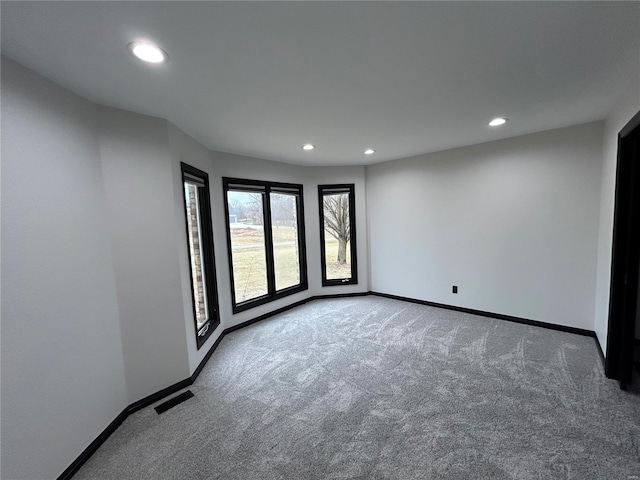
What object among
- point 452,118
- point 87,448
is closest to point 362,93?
point 452,118

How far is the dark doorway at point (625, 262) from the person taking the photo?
2.07 metres

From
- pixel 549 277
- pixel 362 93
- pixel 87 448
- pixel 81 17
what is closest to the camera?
pixel 81 17

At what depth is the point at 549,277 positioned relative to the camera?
314 centimetres

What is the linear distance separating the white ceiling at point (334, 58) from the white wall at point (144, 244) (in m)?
0.24

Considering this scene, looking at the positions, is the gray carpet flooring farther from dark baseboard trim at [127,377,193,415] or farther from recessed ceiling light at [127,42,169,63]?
recessed ceiling light at [127,42,169,63]

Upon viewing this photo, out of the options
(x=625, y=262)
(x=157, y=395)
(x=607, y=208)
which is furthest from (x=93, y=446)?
(x=607, y=208)

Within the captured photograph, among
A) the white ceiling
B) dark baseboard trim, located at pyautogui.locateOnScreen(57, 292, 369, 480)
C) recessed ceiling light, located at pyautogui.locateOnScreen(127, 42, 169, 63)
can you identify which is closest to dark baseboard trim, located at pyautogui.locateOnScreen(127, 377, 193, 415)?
dark baseboard trim, located at pyautogui.locateOnScreen(57, 292, 369, 480)

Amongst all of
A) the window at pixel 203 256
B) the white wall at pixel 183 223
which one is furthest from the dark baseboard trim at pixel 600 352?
the window at pixel 203 256

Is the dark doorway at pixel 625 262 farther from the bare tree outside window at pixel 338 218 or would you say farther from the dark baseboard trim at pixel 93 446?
the dark baseboard trim at pixel 93 446

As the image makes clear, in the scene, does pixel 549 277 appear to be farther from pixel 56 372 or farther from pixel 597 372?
pixel 56 372

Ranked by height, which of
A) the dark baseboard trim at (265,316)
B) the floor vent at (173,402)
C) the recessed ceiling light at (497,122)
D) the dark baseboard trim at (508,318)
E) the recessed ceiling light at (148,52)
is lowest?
the floor vent at (173,402)

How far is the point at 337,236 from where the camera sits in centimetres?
479

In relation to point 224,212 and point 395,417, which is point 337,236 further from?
point 395,417

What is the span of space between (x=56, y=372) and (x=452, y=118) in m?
3.56
